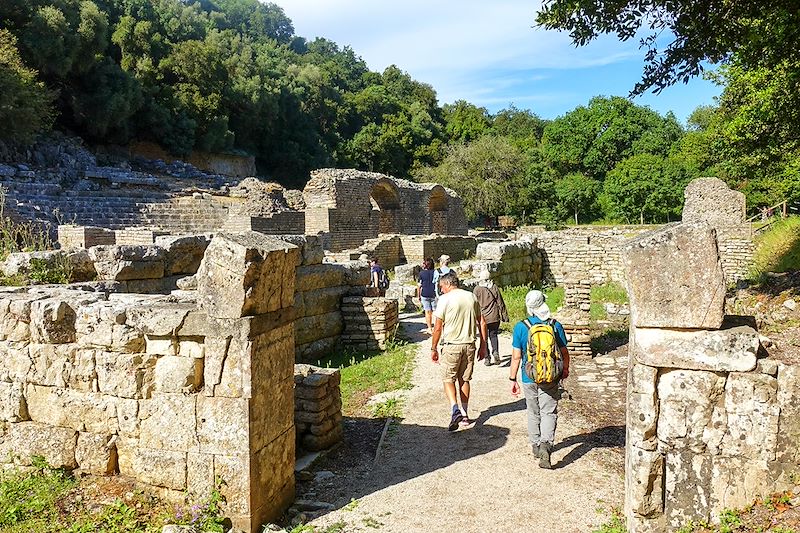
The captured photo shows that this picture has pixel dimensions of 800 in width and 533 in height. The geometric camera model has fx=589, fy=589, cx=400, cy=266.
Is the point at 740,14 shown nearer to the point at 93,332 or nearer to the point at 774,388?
the point at 774,388

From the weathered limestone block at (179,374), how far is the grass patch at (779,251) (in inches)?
486

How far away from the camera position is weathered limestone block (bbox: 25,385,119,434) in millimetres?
4445

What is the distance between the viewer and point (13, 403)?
4734mm

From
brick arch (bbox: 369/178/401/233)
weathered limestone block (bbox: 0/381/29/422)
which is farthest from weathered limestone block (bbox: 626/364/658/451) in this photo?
→ brick arch (bbox: 369/178/401/233)

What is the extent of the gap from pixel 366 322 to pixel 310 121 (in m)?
46.2

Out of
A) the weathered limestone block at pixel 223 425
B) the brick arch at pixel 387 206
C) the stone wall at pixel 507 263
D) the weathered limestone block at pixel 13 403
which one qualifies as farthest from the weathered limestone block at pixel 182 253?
the brick arch at pixel 387 206

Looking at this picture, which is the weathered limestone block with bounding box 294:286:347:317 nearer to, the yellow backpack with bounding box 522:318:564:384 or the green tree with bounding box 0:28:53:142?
the yellow backpack with bounding box 522:318:564:384

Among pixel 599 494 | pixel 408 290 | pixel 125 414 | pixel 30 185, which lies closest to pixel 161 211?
pixel 30 185

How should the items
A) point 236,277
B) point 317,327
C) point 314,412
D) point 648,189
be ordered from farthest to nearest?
point 648,189, point 317,327, point 314,412, point 236,277

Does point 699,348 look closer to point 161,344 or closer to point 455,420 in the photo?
point 455,420

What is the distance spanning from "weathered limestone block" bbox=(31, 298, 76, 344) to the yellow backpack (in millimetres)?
3733

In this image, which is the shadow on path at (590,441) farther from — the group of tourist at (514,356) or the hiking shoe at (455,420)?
the hiking shoe at (455,420)

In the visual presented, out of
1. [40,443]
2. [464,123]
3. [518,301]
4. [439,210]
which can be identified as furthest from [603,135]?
[40,443]

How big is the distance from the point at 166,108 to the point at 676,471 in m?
43.0
